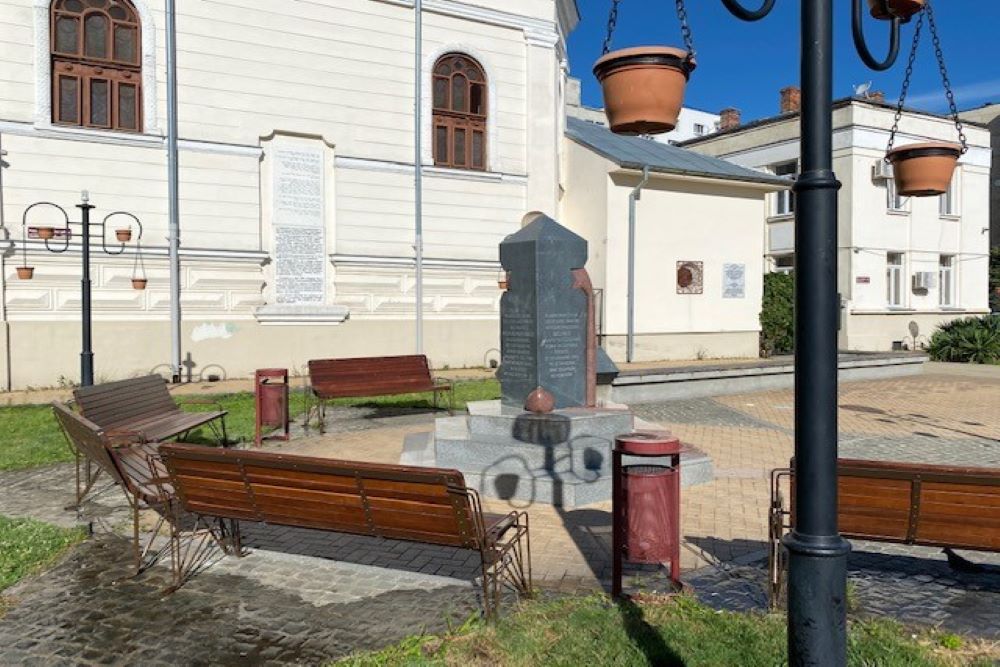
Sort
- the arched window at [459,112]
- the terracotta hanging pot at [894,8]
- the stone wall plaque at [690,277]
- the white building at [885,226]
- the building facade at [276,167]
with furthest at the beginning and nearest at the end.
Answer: the white building at [885,226] < the stone wall plaque at [690,277] < the arched window at [459,112] < the building facade at [276,167] < the terracotta hanging pot at [894,8]

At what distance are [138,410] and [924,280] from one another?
82.1ft

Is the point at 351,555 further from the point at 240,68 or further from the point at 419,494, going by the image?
the point at 240,68

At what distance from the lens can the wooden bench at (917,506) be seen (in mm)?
3818

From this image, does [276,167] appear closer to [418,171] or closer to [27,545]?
→ [418,171]

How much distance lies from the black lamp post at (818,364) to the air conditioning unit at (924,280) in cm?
2632

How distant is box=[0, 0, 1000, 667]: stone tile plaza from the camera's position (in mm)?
3574

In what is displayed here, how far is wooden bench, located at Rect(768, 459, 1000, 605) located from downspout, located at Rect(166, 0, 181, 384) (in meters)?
13.3

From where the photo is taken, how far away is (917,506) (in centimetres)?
392

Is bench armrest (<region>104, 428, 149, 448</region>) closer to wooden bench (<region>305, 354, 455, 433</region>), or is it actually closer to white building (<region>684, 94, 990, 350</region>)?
wooden bench (<region>305, 354, 455, 433</region>)

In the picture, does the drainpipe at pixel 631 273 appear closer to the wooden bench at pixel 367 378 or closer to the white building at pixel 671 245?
the white building at pixel 671 245

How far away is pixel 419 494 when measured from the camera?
12.6 feet

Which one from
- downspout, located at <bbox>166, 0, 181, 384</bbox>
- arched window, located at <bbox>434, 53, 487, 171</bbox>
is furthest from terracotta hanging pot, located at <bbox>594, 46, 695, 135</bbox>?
arched window, located at <bbox>434, 53, 487, 171</bbox>

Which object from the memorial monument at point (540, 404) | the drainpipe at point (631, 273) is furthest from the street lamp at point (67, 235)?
the drainpipe at point (631, 273)

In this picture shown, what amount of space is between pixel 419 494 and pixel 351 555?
1.45 meters
